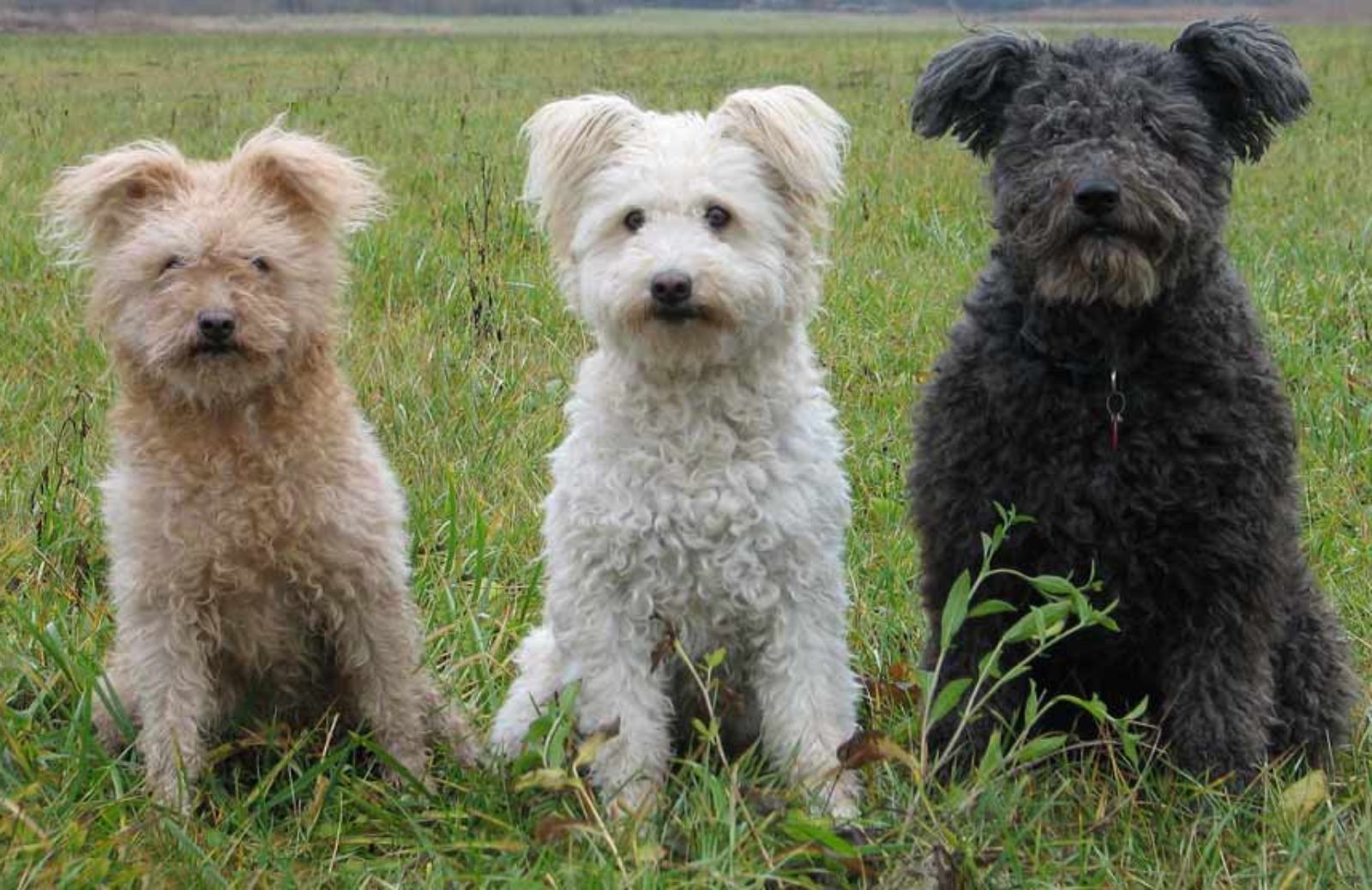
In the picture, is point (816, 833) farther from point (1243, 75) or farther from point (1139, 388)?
point (1243, 75)

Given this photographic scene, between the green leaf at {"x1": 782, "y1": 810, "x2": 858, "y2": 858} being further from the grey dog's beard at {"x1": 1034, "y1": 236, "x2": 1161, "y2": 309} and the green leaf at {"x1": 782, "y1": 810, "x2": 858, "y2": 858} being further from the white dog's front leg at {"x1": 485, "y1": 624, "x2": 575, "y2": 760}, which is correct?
the grey dog's beard at {"x1": 1034, "y1": 236, "x2": 1161, "y2": 309}

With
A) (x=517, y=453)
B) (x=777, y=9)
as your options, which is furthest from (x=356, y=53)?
(x=777, y=9)

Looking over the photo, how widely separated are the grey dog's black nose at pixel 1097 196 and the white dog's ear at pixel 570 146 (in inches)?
39.4

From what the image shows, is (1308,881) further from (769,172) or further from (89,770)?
(89,770)

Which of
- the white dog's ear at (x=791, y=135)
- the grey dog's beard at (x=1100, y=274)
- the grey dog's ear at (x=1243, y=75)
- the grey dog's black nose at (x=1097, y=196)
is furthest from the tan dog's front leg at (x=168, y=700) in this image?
the grey dog's ear at (x=1243, y=75)

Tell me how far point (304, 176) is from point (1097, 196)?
183 cm

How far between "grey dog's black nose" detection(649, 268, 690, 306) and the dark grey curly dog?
0.75 m

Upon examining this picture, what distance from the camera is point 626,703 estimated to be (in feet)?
12.3

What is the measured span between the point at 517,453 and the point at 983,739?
2148mm

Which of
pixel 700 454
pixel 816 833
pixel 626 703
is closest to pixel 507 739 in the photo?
pixel 626 703

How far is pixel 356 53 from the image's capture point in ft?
80.3

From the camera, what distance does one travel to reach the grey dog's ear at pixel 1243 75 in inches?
146

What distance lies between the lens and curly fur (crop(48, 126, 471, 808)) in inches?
148

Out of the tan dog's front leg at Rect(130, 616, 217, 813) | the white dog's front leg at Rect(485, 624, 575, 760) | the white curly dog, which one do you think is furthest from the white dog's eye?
the tan dog's front leg at Rect(130, 616, 217, 813)
